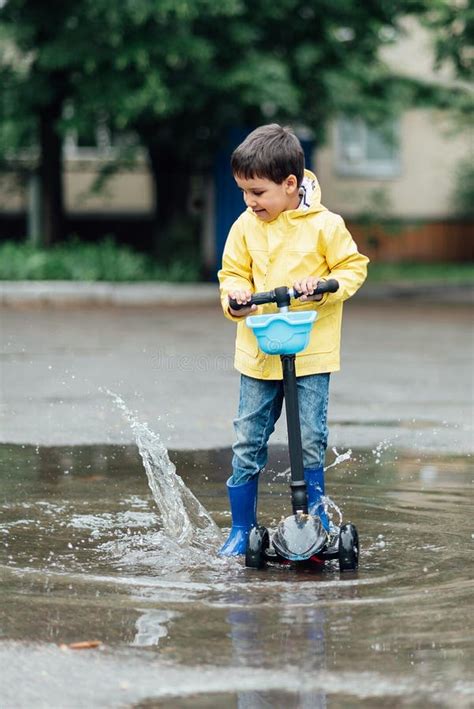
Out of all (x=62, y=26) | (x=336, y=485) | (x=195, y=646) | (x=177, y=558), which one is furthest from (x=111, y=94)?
(x=195, y=646)

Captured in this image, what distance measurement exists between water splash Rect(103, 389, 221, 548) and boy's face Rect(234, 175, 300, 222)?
1.32m

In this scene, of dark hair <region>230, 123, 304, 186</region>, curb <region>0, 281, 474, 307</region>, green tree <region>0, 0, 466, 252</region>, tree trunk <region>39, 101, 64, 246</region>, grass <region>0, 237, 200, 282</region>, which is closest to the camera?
dark hair <region>230, 123, 304, 186</region>

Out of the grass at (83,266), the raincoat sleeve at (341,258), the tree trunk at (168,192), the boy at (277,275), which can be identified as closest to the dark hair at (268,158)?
the boy at (277,275)

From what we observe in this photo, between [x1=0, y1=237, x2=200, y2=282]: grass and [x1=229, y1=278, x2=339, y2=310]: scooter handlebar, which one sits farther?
[x1=0, y1=237, x2=200, y2=282]: grass

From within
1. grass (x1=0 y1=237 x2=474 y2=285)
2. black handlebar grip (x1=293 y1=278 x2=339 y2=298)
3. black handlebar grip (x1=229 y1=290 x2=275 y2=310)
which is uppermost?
black handlebar grip (x1=293 y1=278 x2=339 y2=298)

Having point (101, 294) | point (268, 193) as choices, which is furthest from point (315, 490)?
point (101, 294)

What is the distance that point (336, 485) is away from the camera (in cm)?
703

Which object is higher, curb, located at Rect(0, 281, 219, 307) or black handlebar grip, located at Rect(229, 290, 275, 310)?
black handlebar grip, located at Rect(229, 290, 275, 310)

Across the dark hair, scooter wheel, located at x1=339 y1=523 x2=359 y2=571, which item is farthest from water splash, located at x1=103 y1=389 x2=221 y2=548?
the dark hair

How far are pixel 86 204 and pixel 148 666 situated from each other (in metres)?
30.4

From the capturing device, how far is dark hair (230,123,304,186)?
5.15 metres

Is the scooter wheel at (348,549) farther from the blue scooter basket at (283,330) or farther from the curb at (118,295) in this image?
the curb at (118,295)

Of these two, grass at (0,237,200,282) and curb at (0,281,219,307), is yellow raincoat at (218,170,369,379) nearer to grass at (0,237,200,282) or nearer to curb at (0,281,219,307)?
curb at (0,281,219,307)

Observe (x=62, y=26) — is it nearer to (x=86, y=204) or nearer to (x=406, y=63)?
(x=86, y=204)
